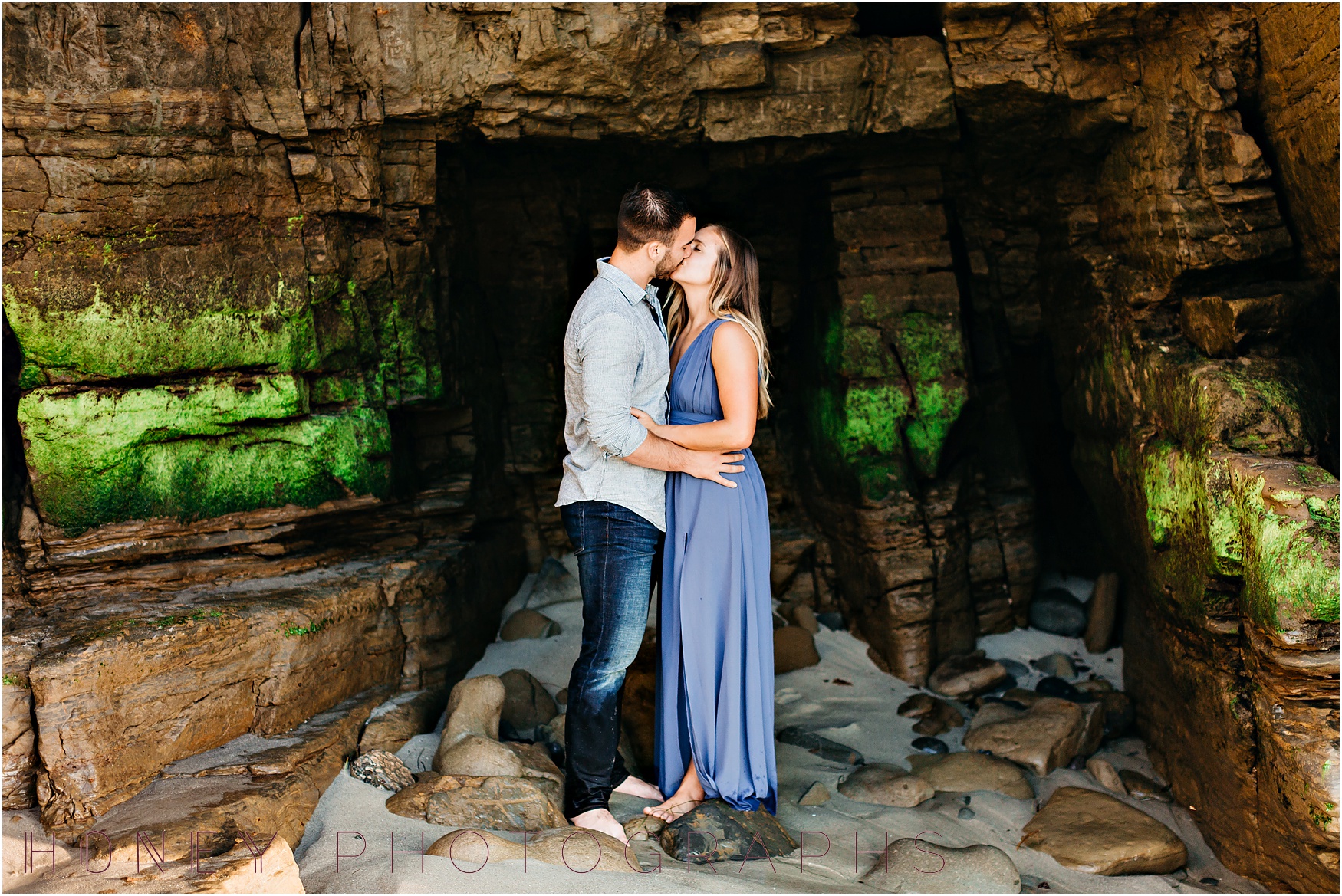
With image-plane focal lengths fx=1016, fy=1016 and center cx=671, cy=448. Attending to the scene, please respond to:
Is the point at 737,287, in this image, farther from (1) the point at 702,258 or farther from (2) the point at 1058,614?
(2) the point at 1058,614

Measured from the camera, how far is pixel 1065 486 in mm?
6543

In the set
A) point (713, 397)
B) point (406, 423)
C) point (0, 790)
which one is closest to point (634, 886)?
point (713, 397)

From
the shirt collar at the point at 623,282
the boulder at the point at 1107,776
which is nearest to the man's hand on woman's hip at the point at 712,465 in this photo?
the shirt collar at the point at 623,282

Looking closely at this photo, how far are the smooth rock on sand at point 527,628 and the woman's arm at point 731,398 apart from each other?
7.49 ft

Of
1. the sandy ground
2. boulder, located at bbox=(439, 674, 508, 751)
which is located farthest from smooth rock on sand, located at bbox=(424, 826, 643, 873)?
boulder, located at bbox=(439, 674, 508, 751)

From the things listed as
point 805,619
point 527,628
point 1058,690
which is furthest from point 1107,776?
point 527,628

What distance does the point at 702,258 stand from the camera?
12.6 ft

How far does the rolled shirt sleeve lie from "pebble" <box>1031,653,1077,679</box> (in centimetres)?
342

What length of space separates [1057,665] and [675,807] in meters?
2.89

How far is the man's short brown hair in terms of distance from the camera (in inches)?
142

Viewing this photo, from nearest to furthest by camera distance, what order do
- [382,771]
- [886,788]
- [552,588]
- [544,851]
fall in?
[544,851] → [382,771] → [886,788] → [552,588]

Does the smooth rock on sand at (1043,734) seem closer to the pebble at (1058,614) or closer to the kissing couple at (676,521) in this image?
the pebble at (1058,614)

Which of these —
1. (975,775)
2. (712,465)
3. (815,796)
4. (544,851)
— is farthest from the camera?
(975,775)

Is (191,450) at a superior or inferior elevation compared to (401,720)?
superior
